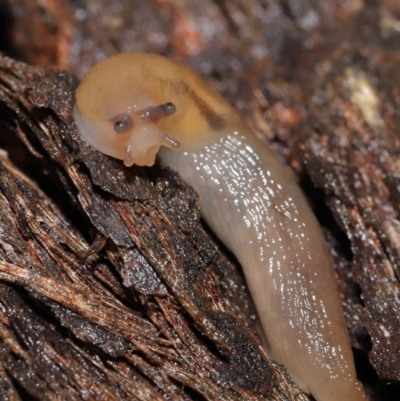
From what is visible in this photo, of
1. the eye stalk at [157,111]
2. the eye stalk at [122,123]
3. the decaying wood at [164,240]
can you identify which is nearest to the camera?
the decaying wood at [164,240]

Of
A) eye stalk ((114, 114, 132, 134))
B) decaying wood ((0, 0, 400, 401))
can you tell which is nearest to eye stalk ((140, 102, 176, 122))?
eye stalk ((114, 114, 132, 134))

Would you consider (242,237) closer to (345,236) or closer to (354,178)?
(345,236)

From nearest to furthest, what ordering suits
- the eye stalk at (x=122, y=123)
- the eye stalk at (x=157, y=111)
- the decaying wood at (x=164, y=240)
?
the decaying wood at (x=164, y=240)
the eye stalk at (x=122, y=123)
the eye stalk at (x=157, y=111)

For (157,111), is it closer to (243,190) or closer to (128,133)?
A: (128,133)

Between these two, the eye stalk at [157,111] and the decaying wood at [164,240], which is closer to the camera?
the decaying wood at [164,240]

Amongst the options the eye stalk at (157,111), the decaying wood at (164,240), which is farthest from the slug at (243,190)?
the decaying wood at (164,240)

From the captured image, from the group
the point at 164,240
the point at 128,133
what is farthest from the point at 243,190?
the point at 128,133

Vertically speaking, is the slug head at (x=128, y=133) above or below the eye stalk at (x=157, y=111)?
below

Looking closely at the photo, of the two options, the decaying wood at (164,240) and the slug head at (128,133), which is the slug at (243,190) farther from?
the decaying wood at (164,240)
